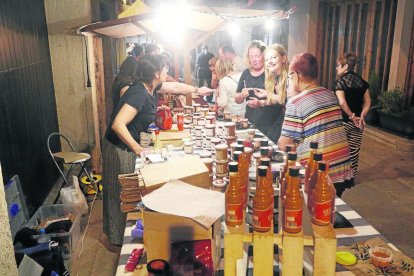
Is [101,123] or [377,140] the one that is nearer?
[101,123]

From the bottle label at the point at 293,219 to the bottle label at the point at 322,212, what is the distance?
10cm

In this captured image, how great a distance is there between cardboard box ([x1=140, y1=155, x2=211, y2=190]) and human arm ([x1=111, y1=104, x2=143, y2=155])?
1.11 m

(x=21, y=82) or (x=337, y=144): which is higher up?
(x=21, y=82)

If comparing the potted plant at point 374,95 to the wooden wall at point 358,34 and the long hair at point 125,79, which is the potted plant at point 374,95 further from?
the long hair at point 125,79

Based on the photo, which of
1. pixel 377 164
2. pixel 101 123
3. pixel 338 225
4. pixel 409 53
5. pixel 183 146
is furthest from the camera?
pixel 409 53

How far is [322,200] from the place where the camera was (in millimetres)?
1697

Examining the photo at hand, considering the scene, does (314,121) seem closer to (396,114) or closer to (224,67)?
(224,67)

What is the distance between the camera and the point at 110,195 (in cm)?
388

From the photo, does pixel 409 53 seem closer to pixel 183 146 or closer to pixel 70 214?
pixel 183 146

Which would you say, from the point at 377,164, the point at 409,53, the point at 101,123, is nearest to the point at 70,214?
the point at 101,123

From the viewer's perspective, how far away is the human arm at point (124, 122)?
343cm

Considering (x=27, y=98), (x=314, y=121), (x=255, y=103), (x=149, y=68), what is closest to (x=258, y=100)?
(x=255, y=103)

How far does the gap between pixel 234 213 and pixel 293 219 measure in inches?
10.0

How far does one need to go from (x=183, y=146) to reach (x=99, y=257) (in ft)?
4.82
